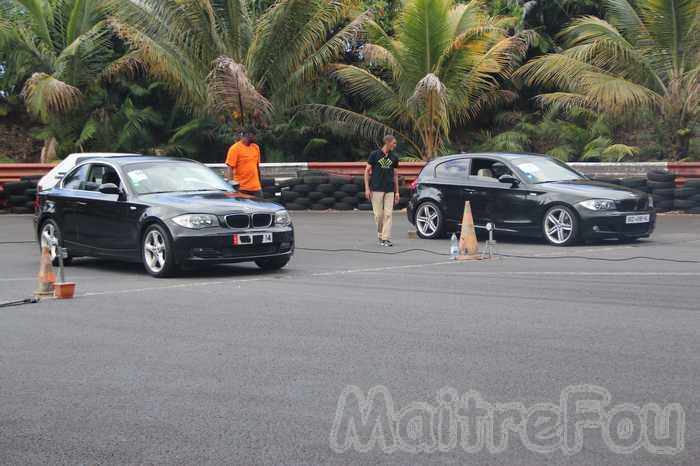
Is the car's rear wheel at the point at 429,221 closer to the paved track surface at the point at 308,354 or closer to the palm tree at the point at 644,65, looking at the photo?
the paved track surface at the point at 308,354

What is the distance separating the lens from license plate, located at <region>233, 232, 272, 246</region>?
1273 cm

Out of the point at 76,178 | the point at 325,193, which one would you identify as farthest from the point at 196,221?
the point at 325,193

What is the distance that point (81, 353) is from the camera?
7.80m

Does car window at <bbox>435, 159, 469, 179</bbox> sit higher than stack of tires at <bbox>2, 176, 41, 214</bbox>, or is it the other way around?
car window at <bbox>435, 159, 469, 179</bbox>

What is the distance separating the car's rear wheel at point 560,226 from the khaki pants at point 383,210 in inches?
96.6

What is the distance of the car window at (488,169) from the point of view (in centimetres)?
1786

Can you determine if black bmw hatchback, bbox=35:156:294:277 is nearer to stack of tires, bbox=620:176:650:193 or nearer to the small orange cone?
the small orange cone

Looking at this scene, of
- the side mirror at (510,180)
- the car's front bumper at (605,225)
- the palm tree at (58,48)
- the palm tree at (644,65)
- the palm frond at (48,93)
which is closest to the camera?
the car's front bumper at (605,225)

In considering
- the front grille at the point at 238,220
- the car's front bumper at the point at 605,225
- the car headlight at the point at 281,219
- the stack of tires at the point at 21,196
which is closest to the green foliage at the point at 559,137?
the car's front bumper at the point at 605,225

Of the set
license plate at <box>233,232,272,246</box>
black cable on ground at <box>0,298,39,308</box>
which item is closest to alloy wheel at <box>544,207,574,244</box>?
license plate at <box>233,232,272,246</box>

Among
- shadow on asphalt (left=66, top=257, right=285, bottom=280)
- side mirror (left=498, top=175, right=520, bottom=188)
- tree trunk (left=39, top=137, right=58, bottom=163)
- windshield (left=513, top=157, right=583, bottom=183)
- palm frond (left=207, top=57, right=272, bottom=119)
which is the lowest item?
shadow on asphalt (left=66, top=257, right=285, bottom=280)

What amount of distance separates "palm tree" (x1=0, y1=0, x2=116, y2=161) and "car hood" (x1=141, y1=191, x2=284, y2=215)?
1680 cm

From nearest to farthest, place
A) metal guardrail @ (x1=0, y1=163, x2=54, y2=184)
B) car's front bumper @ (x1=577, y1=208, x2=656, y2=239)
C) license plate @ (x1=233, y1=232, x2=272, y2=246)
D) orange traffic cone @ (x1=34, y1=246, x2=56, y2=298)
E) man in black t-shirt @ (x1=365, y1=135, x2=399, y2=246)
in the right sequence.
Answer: orange traffic cone @ (x1=34, y1=246, x2=56, y2=298), license plate @ (x1=233, y1=232, x2=272, y2=246), car's front bumper @ (x1=577, y1=208, x2=656, y2=239), man in black t-shirt @ (x1=365, y1=135, x2=399, y2=246), metal guardrail @ (x1=0, y1=163, x2=54, y2=184)

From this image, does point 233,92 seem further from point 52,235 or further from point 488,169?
point 52,235
